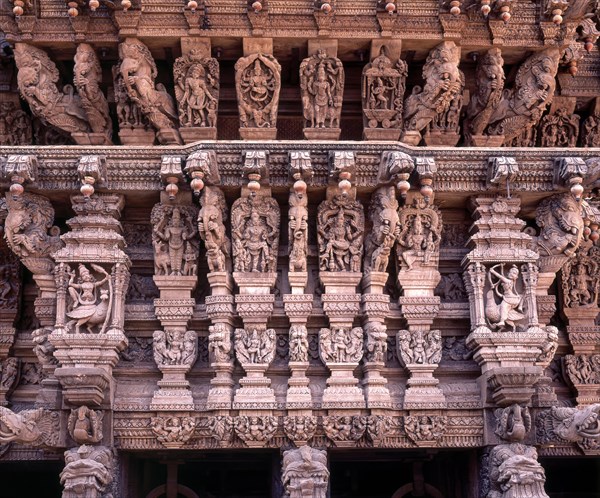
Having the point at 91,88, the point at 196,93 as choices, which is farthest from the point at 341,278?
the point at 91,88

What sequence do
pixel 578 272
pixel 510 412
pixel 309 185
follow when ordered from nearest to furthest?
pixel 510 412 → pixel 309 185 → pixel 578 272

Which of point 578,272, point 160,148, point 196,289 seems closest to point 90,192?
point 160,148

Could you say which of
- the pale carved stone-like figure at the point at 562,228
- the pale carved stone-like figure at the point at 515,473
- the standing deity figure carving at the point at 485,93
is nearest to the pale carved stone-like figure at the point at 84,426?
the pale carved stone-like figure at the point at 515,473

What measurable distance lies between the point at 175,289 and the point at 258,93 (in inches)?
73.4

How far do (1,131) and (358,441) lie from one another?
4.43 meters

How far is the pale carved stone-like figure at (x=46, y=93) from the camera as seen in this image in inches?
273

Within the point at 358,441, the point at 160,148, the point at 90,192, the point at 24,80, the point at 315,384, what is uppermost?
the point at 24,80

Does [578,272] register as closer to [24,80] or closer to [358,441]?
[358,441]

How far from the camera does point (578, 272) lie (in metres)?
7.47

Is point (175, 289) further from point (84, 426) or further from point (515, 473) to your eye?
point (515, 473)

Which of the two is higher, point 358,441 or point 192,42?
point 192,42

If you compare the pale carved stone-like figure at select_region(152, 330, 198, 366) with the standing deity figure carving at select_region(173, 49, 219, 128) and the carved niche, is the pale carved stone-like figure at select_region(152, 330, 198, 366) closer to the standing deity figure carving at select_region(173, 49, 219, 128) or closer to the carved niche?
the standing deity figure carving at select_region(173, 49, 219, 128)

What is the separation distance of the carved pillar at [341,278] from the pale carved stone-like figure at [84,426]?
1.80 m

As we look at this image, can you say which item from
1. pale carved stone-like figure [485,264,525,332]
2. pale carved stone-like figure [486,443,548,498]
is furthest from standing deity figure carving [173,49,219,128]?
pale carved stone-like figure [486,443,548,498]
